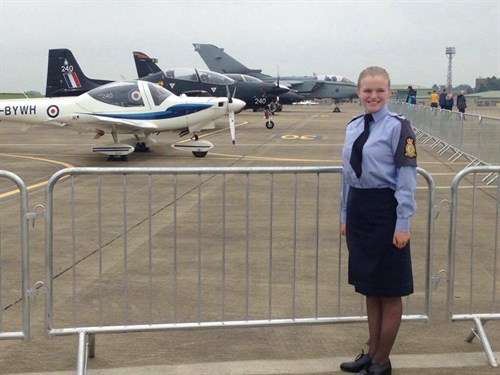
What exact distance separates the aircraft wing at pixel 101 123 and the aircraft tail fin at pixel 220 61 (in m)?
35.7

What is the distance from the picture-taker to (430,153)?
705 inches

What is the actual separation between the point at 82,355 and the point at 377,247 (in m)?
1.90

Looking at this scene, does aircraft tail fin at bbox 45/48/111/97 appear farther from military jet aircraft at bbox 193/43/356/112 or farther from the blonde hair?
the blonde hair

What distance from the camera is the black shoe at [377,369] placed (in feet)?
12.8

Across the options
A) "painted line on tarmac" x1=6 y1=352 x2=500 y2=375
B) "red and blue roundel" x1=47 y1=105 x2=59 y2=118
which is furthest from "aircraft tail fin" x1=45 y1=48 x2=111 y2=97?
"painted line on tarmac" x1=6 y1=352 x2=500 y2=375

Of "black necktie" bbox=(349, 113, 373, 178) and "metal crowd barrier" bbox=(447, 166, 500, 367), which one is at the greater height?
"black necktie" bbox=(349, 113, 373, 178)

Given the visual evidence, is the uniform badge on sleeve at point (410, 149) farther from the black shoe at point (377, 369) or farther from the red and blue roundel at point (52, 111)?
the red and blue roundel at point (52, 111)

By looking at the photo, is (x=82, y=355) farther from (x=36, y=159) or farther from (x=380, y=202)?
(x=36, y=159)

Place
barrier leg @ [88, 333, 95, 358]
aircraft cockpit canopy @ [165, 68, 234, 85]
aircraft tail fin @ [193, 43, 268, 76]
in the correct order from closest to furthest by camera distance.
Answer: barrier leg @ [88, 333, 95, 358] → aircraft cockpit canopy @ [165, 68, 234, 85] → aircraft tail fin @ [193, 43, 268, 76]

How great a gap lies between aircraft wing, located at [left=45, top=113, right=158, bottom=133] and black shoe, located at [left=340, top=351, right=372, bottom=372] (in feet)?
37.6

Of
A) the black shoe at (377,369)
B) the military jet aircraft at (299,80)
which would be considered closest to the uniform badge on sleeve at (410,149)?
the black shoe at (377,369)

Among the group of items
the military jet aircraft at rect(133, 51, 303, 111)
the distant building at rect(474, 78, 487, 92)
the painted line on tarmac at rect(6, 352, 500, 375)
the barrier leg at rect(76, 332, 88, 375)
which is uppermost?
the distant building at rect(474, 78, 487, 92)

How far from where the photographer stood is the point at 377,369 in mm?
3898

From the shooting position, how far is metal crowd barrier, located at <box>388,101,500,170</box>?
40.9 ft
